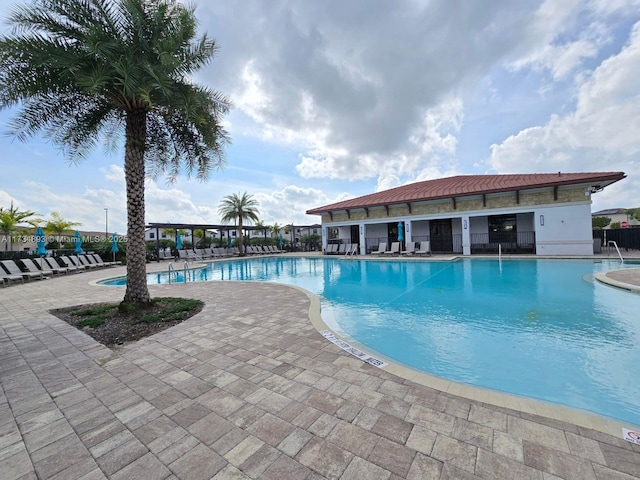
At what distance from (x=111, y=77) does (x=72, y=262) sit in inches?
649

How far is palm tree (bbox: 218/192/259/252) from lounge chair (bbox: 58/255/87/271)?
39.0 ft

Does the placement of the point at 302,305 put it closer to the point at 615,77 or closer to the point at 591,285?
the point at 591,285

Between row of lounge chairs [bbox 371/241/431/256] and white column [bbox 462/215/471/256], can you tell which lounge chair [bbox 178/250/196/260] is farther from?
white column [bbox 462/215/471/256]

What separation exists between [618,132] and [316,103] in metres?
15.0

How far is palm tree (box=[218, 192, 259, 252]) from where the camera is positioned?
2639cm

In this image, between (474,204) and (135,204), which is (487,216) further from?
(135,204)

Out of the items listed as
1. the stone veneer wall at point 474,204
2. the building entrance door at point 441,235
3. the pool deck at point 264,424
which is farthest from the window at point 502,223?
the pool deck at point 264,424

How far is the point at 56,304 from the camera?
7.36m

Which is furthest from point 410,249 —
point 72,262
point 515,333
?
point 72,262

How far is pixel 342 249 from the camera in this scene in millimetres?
23875

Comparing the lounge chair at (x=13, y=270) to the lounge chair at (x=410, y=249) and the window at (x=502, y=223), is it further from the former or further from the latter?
the window at (x=502, y=223)

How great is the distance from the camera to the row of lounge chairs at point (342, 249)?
22906mm

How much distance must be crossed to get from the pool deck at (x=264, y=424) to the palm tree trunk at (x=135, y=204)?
6.85ft

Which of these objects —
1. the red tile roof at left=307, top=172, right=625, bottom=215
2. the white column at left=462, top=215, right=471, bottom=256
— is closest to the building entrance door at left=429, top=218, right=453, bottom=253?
the white column at left=462, top=215, right=471, bottom=256
